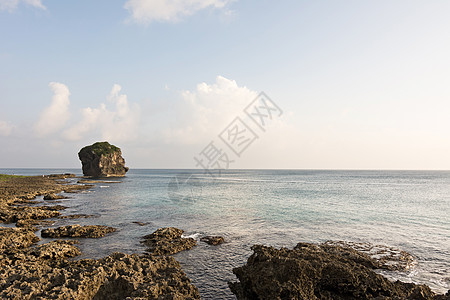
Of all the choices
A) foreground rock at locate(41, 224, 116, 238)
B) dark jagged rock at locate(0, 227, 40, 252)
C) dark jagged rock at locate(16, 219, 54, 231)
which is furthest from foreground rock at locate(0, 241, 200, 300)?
dark jagged rock at locate(16, 219, 54, 231)

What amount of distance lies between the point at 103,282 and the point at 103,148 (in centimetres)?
13660

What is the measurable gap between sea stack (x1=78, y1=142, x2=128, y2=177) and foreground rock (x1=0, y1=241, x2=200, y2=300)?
423 feet

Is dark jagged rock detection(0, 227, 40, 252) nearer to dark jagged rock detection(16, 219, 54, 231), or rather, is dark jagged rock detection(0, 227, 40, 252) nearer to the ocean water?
the ocean water

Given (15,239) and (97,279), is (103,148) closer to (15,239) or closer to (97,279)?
(15,239)

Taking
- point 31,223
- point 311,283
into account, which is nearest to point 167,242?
point 311,283

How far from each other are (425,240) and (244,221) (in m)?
15.2

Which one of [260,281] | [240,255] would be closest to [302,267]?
[260,281]

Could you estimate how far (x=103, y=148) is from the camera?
5281 inches

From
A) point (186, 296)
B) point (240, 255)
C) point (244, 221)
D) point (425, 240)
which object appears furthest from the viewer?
point (244, 221)

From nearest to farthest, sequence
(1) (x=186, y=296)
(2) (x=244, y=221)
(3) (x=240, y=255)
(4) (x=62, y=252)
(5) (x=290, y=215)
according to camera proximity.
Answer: (1) (x=186, y=296) < (4) (x=62, y=252) < (3) (x=240, y=255) < (2) (x=244, y=221) < (5) (x=290, y=215)

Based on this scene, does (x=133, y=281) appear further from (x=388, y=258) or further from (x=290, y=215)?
(x=290, y=215)

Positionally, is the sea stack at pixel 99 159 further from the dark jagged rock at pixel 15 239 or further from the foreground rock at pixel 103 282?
the foreground rock at pixel 103 282

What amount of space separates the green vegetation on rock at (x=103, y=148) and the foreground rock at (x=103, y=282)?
12928cm

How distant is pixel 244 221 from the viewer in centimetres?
2750
